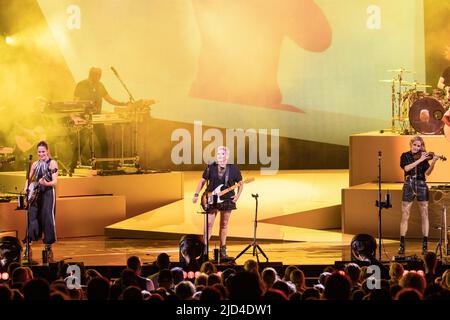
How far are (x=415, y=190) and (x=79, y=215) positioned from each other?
5.05m

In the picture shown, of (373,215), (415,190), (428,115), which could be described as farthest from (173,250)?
(428,115)

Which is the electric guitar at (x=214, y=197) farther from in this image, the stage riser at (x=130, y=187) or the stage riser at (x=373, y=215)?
the stage riser at (x=130, y=187)

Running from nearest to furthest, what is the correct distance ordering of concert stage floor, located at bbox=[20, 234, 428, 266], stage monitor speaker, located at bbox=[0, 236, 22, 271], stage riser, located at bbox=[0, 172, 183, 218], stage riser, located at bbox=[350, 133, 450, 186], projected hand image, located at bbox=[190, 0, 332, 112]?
1. stage monitor speaker, located at bbox=[0, 236, 22, 271]
2. concert stage floor, located at bbox=[20, 234, 428, 266]
3. stage riser, located at bbox=[350, 133, 450, 186]
4. stage riser, located at bbox=[0, 172, 183, 218]
5. projected hand image, located at bbox=[190, 0, 332, 112]

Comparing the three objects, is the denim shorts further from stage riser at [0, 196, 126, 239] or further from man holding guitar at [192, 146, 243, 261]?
stage riser at [0, 196, 126, 239]

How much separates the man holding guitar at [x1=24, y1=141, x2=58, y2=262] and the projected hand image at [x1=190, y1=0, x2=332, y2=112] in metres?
6.92

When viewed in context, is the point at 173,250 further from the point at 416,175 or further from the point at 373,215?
the point at 416,175

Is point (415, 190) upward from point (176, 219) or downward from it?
upward

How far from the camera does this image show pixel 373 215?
13.3 metres

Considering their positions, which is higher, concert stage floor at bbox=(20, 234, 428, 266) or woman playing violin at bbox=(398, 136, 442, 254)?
woman playing violin at bbox=(398, 136, 442, 254)

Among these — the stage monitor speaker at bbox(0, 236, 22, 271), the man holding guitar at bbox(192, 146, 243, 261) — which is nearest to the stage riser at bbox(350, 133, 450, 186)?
the man holding guitar at bbox(192, 146, 243, 261)

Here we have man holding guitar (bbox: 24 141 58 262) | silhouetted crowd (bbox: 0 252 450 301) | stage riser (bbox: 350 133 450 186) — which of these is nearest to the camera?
silhouetted crowd (bbox: 0 252 450 301)

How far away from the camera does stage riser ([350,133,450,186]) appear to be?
45.5ft
